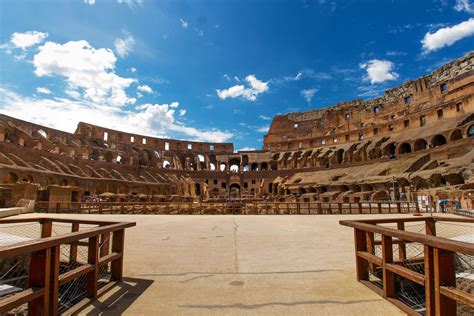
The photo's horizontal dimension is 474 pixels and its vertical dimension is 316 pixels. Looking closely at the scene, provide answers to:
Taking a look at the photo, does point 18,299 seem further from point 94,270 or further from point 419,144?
point 419,144

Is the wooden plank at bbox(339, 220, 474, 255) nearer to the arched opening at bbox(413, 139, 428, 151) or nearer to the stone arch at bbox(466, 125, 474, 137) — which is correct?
the stone arch at bbox(466, 125, 474, 137)

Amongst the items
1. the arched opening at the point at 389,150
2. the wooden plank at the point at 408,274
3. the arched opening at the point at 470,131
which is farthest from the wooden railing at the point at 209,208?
the arched opening at the point at 389,150

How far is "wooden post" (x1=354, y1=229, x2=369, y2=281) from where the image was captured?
14.6 ft

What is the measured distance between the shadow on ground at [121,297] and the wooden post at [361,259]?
330cm

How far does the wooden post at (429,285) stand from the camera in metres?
2.88

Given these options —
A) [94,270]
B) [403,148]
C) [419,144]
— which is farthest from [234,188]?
[94,270]

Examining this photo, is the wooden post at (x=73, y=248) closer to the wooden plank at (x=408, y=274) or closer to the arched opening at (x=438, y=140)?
the wooden plank at (x=408, y=274)

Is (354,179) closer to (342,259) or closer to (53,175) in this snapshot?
(342,259)

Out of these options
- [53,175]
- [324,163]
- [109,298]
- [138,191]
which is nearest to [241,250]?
[109,298]

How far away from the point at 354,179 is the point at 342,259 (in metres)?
33.2

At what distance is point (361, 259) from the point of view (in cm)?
453

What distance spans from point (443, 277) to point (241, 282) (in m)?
2.69

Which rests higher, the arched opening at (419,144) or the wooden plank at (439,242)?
the arched opening at (419,144)

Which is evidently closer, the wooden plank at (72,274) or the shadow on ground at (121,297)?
the wooden plank at (72,274)
